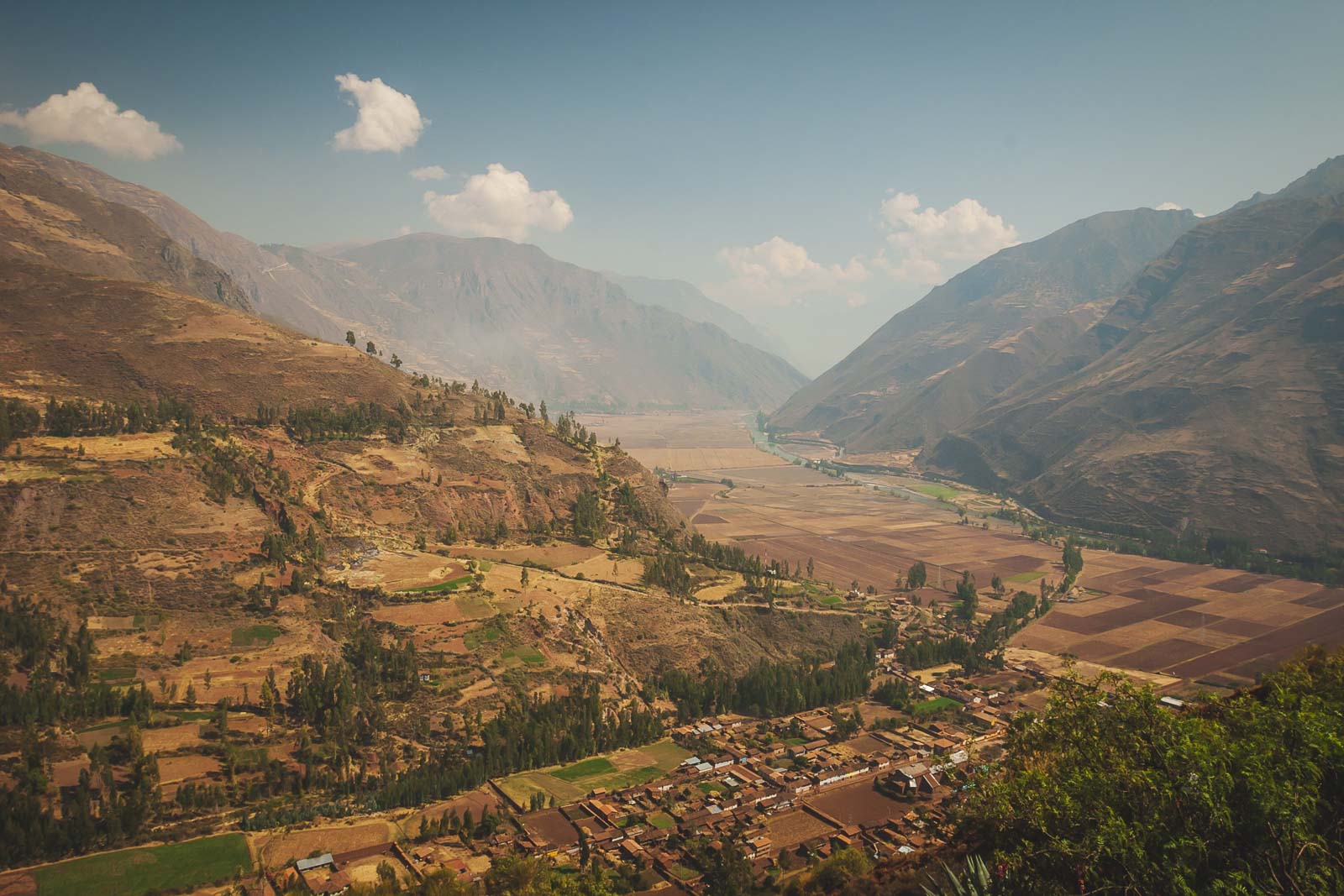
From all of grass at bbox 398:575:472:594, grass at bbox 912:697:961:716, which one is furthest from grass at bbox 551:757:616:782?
grass at bbox 912:697:961:716

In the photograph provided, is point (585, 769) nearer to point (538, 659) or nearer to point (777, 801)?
point (777, 801)

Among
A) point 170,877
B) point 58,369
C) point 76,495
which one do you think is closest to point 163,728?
point 170,877

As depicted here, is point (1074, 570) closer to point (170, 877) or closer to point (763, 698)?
point (763, 698)

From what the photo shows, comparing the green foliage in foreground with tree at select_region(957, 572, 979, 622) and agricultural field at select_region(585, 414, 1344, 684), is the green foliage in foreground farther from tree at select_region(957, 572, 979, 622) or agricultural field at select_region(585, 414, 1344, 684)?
tree at select_region(957, 572, 979, 622)

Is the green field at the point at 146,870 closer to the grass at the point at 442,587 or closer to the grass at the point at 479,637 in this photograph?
the grass at the point at 479,637

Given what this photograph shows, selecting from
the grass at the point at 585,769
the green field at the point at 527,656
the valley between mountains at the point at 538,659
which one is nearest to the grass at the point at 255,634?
the valley between mountains at the point at 538,659

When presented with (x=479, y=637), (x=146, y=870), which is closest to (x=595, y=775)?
(x=479, y=637)
